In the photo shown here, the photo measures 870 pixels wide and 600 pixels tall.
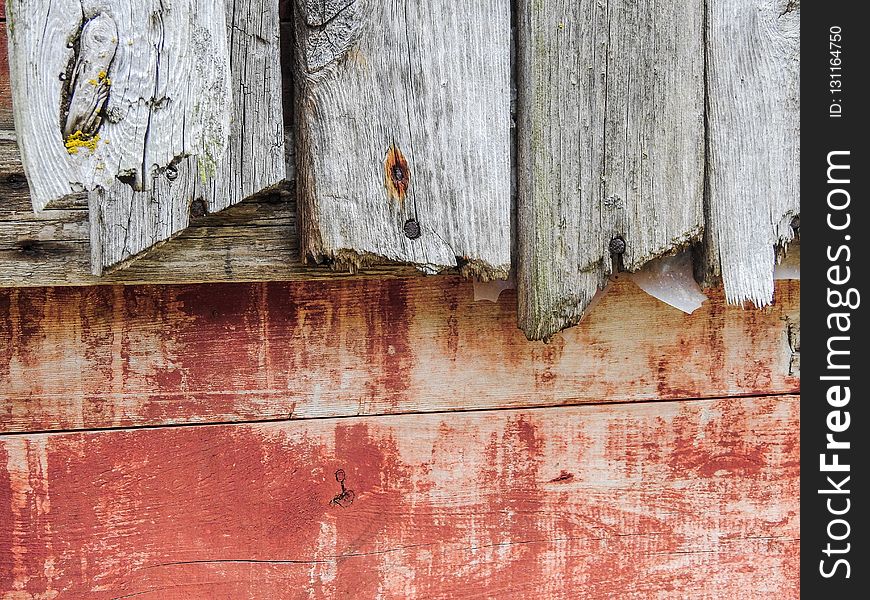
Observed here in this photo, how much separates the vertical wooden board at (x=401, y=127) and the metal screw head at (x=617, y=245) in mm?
185

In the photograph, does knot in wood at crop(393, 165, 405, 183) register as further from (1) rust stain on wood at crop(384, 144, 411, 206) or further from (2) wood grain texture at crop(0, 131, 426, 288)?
(2) wood grain texture at crop(0, 131, 426, 288)

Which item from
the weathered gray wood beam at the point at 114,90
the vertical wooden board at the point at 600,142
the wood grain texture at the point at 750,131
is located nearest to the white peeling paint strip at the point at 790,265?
the wood grain texture at the point at 750,131

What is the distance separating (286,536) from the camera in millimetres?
1356

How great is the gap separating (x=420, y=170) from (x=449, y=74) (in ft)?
0.46

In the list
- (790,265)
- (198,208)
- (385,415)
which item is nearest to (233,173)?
(198,208)

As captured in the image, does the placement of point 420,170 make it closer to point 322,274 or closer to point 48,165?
point 322,274

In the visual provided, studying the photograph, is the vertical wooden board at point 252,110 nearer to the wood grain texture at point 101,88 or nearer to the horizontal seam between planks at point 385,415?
the wood grain texture at point 101,88

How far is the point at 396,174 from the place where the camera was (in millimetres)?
1088

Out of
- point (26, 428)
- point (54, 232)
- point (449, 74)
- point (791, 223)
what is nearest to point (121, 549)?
point (26, 428)

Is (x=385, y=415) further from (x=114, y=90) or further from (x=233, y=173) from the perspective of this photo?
(x=114, y=90)

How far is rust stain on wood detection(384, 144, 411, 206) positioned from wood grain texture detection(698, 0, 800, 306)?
47cm

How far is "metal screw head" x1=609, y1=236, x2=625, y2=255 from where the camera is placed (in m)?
1.16

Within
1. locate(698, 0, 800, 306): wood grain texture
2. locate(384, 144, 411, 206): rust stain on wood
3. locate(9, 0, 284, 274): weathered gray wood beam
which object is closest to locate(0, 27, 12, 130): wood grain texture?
locate(9, 0, 284, 274): weathered gray wood beam

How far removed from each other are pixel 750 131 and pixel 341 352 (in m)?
0.75
